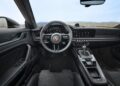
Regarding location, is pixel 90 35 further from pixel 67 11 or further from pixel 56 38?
pixel 56 38

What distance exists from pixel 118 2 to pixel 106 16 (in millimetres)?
537

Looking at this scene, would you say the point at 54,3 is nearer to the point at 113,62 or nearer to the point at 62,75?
the point at 62,75

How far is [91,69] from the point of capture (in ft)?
8.39

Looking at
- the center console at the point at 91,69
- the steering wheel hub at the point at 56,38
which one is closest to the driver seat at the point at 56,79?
the center console at the point at 91,69

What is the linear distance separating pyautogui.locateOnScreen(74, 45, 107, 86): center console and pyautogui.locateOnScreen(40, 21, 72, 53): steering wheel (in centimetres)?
33

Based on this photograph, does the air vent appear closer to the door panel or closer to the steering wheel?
the steering wheel

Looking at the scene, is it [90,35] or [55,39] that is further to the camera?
[90,35]

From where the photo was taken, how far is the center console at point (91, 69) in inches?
87.5

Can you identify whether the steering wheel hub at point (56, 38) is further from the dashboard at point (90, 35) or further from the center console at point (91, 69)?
the center console at point (91, 69)

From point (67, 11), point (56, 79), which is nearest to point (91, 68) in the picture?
point (56, 79)

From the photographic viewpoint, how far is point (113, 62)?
13.7ft

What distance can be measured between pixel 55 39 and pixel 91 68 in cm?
94

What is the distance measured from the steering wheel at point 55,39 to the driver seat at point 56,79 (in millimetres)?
464

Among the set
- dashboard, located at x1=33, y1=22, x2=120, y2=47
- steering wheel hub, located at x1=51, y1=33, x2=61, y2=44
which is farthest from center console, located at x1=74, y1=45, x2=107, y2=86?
dashboard, located at x1=33, y1=22, x2=120, y2=47
